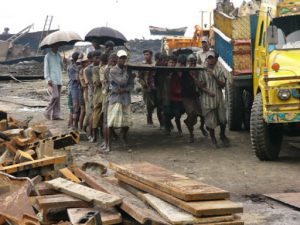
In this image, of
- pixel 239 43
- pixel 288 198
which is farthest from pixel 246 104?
pixel 288 198

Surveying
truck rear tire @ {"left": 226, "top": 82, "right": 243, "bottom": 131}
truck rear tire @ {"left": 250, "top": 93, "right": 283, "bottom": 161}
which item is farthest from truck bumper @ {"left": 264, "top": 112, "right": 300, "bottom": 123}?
truck rear tire @ {"left": 226, "top": 82, "right": 243, "bottom": 131}

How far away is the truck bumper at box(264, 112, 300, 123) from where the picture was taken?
25.3 feet

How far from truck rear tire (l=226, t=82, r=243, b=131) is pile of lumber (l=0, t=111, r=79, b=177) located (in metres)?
4.23

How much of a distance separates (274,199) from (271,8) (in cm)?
359

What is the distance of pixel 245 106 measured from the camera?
1180 centimetres

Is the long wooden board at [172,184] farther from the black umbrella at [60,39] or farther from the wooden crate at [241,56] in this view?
the black umbrella at [60,39]

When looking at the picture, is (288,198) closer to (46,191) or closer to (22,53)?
(46,191)

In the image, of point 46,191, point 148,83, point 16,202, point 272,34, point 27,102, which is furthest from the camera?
point 27,102

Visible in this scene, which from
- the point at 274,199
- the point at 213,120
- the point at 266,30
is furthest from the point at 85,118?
the point at 274,199

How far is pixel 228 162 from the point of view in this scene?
28.7 feet

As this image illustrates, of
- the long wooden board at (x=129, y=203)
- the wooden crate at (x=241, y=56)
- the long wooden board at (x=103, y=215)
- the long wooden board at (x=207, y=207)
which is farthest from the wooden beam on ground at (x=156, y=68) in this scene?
the long wooden board at (x=103, y=215)

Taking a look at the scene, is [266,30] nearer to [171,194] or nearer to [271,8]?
[271,8]

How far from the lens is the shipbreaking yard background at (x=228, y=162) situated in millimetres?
6145

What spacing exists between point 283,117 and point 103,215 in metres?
3.85
